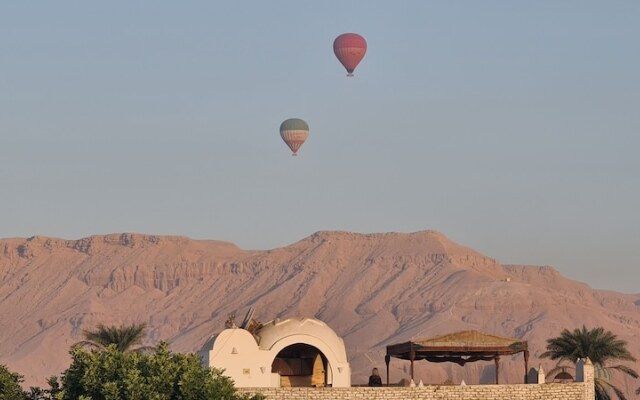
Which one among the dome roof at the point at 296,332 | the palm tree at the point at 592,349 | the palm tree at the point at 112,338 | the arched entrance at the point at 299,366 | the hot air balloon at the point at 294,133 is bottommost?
the arched entrance at the point at 299,366

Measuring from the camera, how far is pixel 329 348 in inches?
2815

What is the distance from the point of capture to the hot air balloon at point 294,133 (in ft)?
554

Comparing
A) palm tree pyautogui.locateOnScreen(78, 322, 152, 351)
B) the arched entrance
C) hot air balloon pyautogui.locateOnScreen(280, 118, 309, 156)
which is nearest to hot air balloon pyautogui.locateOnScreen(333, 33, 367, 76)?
hot air balloon pyautogui.locateOnScreen(280, 118, 309, 156)

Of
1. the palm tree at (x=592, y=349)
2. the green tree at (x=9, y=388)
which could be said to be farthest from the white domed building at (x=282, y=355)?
the palm tree at (x=592, y=349)

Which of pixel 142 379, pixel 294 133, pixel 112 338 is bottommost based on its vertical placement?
pixel 142 379

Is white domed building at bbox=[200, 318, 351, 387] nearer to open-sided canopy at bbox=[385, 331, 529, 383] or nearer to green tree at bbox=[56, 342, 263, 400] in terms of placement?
open-sided canopy at bbox=[385, 331, 529, 383]

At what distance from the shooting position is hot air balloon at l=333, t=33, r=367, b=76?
502 ft

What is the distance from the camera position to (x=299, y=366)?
244ft

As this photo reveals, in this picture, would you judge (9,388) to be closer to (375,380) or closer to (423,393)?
(423,393)

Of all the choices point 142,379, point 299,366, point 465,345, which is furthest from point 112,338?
point 142,379

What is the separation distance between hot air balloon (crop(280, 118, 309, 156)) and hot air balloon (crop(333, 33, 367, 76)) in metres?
17.0

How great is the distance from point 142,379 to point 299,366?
14.9 m

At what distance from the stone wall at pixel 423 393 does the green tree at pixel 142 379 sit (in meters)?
4.41

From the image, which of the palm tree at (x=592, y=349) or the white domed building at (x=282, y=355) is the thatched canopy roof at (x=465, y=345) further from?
the palm tree at (x=592, y=349)
